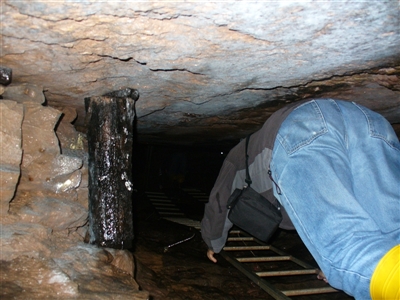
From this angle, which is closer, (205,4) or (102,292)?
(205,4)

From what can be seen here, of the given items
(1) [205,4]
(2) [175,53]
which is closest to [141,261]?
(2) [175,53]

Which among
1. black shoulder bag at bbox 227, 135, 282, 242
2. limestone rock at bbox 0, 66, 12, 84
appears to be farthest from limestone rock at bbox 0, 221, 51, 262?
black shoulder bag at bbox 227, 135, 282, 242

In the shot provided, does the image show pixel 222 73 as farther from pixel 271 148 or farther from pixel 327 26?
pixel 327 26

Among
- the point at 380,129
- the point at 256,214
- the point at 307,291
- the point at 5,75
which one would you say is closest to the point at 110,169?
the point at 5,75

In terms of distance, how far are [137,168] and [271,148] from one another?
7454 mm

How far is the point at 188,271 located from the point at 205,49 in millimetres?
2503

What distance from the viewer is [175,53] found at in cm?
170

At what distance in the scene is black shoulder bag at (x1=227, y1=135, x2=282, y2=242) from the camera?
195cm

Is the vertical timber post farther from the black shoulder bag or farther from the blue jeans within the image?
the blue jeans

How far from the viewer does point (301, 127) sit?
4.98 feet

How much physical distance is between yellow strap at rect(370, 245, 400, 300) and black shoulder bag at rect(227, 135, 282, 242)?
838 millimetres

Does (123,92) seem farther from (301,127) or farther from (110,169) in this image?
(301,127)

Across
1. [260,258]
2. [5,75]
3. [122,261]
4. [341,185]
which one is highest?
[5,75]

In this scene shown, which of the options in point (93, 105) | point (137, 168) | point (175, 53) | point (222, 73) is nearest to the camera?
point (175, 53)
